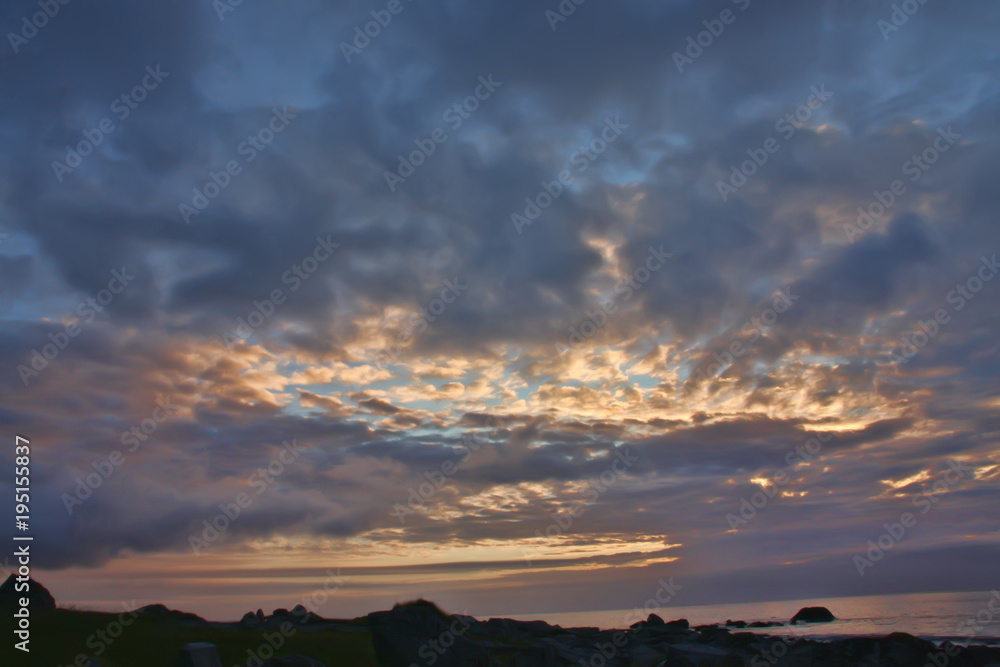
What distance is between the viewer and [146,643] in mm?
35219

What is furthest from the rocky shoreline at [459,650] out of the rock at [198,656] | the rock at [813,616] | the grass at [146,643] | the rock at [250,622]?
the rock at [813,616]

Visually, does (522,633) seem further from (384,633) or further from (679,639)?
(384,633)

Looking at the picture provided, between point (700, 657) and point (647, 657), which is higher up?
point (700, 657)

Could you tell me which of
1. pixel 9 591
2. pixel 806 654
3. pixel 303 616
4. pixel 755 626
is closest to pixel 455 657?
pixel 806 654

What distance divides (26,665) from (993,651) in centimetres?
4784

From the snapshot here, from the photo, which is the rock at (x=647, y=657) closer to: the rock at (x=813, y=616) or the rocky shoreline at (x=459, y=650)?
the rocky shoreline at (x=459, y=650)

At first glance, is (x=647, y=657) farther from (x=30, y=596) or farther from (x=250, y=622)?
(x=30, y=596)

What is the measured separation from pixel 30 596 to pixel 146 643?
41.7ft

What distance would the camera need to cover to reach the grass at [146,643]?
3112 centimetres

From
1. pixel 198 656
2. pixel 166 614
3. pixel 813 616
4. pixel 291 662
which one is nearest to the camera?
pixel 198 656

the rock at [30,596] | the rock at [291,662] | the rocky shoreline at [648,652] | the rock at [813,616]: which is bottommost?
the rock at [813,616]

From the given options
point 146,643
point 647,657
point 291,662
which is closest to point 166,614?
point 146,643

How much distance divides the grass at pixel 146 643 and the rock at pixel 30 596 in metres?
1.39

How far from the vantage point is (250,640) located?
40062 mm
